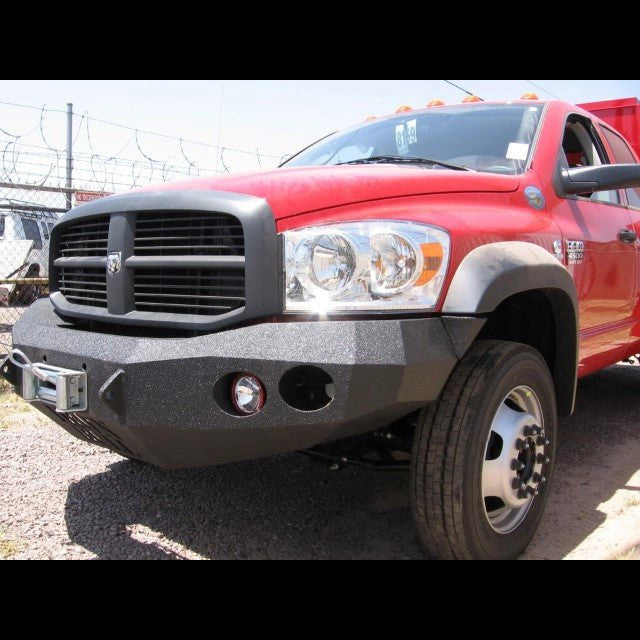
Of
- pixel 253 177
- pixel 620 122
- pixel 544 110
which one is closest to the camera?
pixel 253 177

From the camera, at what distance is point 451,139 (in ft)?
11.1

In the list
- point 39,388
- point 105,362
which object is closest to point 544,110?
point 105,362

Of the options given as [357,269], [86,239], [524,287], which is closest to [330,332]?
[357,269]

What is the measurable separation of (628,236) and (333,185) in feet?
7.40

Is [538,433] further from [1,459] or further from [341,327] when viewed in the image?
[1,459]

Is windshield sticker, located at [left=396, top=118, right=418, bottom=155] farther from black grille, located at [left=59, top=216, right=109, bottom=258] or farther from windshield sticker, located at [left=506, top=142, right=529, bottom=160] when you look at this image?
black grille, located at [left=59, top=216, right=109, bottom=258]

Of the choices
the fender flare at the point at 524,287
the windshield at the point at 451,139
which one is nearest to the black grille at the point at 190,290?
the fender flare at the point at 524,287

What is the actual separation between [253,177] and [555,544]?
196 cm

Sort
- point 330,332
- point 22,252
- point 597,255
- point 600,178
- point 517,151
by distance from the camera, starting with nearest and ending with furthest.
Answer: point 330,332
point 600,178
point 517,151
point 597,255
point 22,252

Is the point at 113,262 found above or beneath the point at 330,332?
above

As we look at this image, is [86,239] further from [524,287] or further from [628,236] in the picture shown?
[628,236]

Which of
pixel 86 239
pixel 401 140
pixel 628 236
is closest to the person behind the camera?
pixel 86 239

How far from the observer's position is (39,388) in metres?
2.50

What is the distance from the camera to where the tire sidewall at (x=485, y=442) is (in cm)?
229
